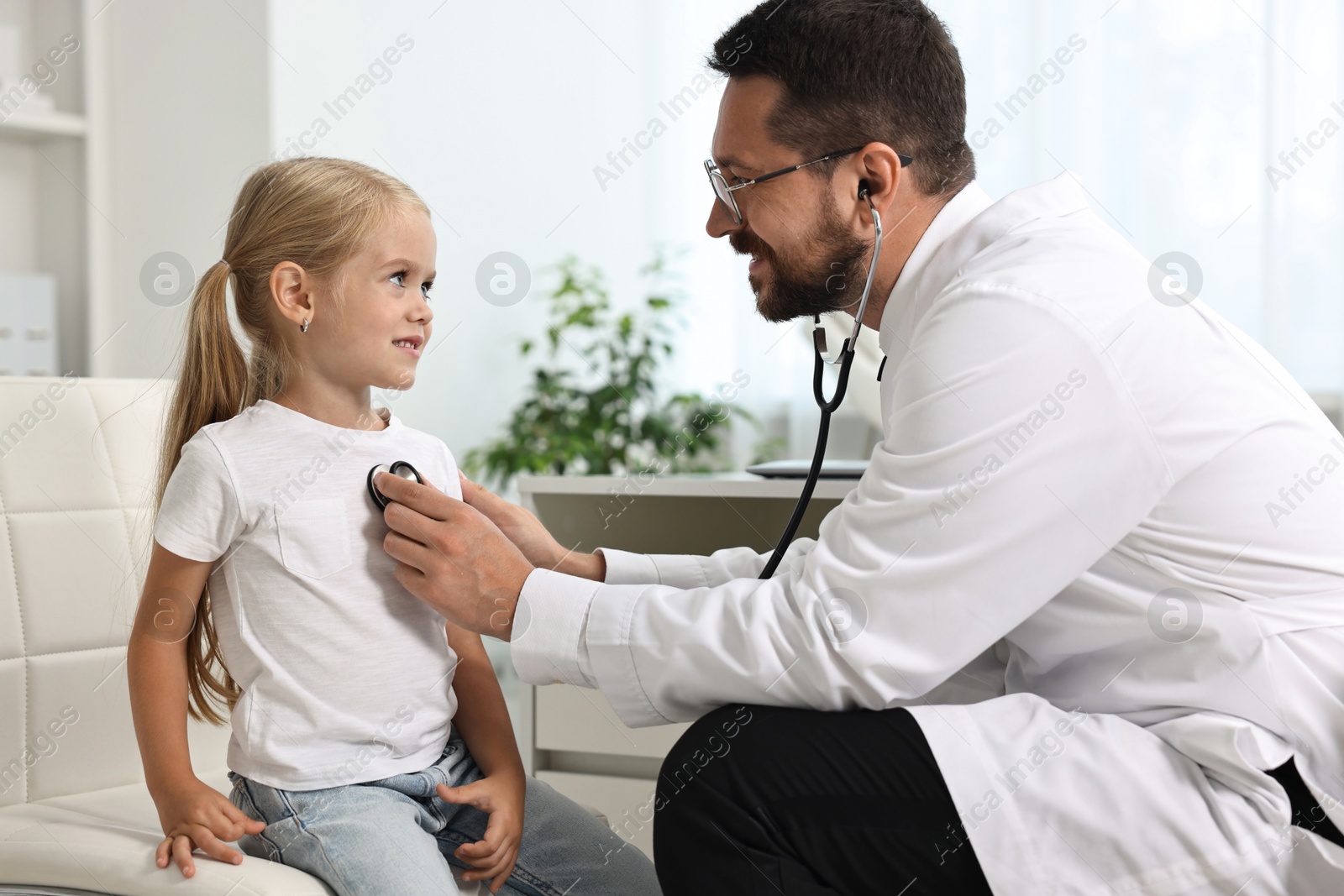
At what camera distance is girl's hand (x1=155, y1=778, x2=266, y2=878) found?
2.40ft

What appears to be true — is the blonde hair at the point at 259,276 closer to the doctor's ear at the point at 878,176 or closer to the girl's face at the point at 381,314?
the girl's face at the point at 381,314

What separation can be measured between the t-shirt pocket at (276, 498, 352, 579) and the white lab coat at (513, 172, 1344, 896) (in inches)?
6.5

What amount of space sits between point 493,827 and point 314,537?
0.27 metres

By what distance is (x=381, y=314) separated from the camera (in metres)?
0.88

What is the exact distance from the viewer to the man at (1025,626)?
2.58 feet

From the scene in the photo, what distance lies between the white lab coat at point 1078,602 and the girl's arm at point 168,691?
0.84 feet

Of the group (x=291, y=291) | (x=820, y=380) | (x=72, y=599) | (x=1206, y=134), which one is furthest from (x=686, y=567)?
(x=1206, y=134)

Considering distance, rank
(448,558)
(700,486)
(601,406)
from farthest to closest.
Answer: (601,406) → (700,486) → (448,558)

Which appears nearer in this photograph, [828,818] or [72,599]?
[828,818]

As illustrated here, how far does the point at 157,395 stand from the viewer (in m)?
1.15

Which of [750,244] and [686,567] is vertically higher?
[750,244]

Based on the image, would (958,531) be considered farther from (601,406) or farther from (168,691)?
(601,406)

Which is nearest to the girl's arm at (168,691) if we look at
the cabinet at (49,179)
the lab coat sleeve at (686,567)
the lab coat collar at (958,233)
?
the lab coat sleeve at (686,567)

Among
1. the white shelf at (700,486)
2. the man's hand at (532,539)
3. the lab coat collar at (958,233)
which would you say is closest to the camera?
the lab coat collar at (958,233)
